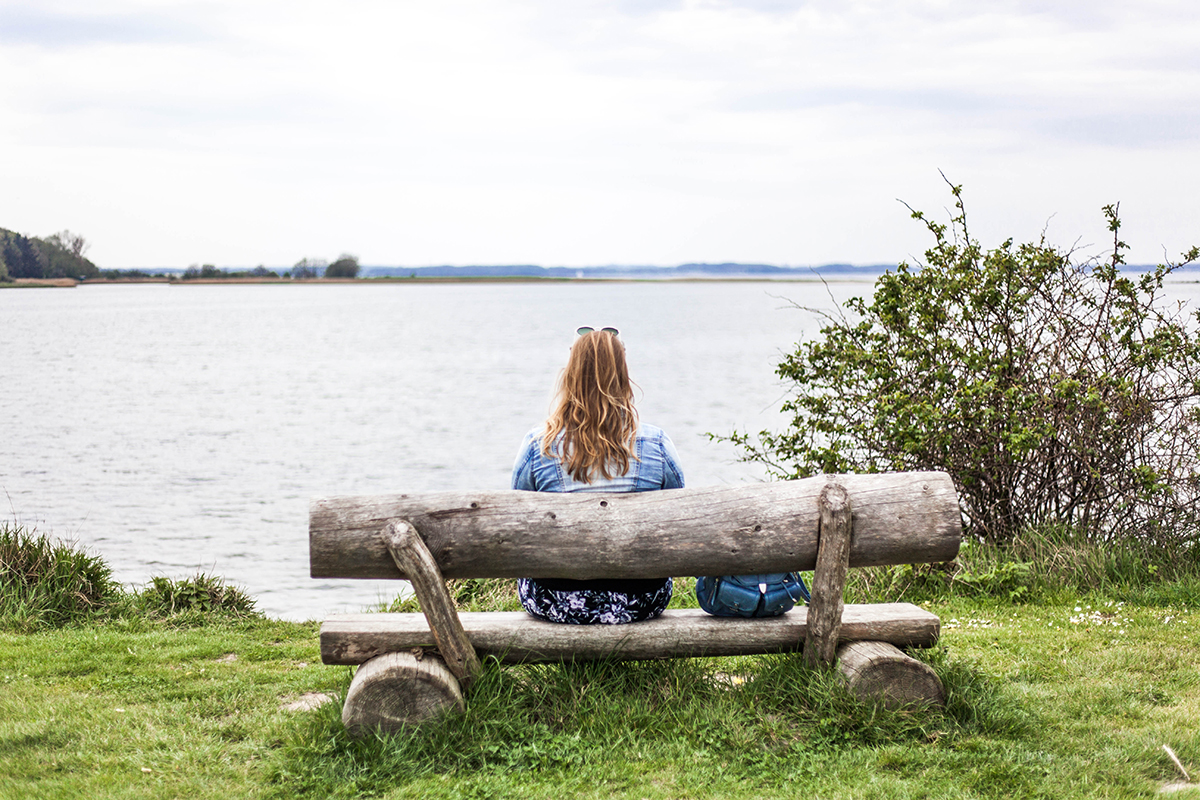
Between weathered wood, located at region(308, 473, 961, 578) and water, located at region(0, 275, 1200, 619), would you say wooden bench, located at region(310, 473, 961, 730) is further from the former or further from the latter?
water, located at region(0, 275, 1200, 619)

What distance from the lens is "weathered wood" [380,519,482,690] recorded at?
12.0 ft

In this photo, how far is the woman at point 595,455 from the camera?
4094 mm

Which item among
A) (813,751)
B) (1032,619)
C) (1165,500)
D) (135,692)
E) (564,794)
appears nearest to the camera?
(564,794)

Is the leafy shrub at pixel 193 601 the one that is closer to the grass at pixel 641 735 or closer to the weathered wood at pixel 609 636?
the grass at pixel 641 735

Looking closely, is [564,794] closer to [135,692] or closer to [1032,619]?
[135,692]

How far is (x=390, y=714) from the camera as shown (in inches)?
149

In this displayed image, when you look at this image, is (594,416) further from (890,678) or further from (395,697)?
(890,678)

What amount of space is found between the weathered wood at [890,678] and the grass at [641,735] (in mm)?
57

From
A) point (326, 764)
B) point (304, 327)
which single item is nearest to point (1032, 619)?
point (326, 764)

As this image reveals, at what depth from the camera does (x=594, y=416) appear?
409cm

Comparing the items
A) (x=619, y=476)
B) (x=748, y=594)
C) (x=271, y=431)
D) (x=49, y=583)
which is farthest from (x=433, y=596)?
(x=271, y=431)

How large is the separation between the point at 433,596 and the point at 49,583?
4.95 meters

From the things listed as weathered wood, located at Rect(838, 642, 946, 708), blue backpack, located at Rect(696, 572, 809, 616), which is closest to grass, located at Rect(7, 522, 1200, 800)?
weathered wood, located at Rect(838, 642, 946, 708)

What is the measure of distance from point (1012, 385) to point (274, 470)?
16174 mm
